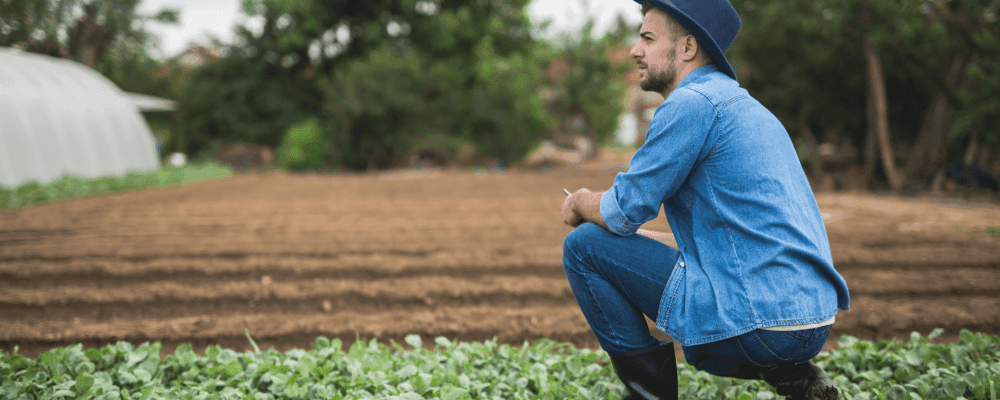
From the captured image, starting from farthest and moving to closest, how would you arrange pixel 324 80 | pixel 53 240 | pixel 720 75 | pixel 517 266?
1. pixel 324 80
2. pixel 53 240
3. pixel 517 266
4. pixel 720 75

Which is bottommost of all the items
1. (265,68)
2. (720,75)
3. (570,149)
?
(570,149)

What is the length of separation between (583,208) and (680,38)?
0.57 m

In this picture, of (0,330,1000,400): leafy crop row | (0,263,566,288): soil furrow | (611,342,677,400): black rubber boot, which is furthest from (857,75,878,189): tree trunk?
(611,342,677,400): black rubber boot

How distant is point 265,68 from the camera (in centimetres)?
1923

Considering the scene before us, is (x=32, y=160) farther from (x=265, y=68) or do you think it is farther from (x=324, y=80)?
(x=265, y=68)

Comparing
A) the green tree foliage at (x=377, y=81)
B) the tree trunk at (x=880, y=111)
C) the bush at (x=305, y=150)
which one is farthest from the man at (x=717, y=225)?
Answer: the bush at (x=305, y=150)

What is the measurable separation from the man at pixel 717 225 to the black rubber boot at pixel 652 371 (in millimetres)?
86

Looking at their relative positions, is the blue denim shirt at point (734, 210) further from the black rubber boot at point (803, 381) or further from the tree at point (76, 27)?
the tree at point (76, 27)

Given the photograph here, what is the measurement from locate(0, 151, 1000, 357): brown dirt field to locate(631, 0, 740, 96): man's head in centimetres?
163

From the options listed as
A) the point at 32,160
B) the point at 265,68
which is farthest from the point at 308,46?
the point at 32,160

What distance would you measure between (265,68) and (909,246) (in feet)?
65.4

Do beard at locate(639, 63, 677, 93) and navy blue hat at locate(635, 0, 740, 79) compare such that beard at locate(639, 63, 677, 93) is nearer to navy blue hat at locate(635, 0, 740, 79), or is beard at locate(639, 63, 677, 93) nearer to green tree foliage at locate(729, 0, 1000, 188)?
navy blue hat at locate(635, 0, 740, 79)

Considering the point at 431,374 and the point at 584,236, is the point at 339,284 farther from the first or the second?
the point at 584,236

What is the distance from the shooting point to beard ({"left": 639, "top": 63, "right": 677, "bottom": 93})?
1.52m
